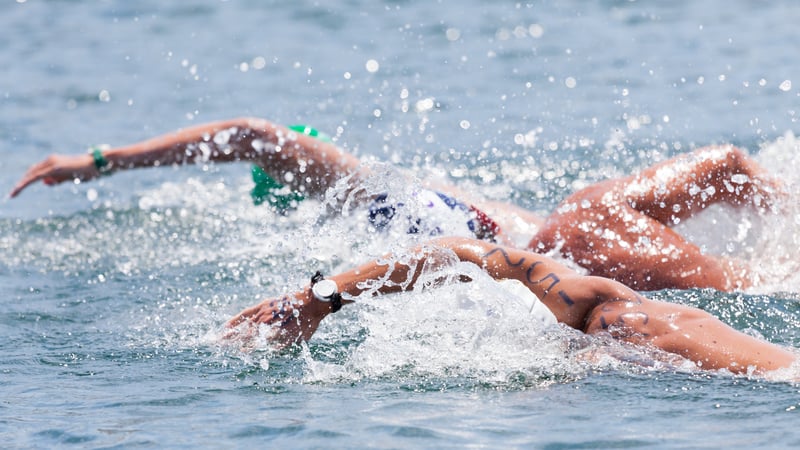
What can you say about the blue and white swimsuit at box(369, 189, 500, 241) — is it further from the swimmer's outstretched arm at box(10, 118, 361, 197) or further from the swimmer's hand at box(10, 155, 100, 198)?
the swimmer's hand at box(10, 155, 100, 198)

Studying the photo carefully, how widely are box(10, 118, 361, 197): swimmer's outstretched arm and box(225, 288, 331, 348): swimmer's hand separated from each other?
69.6 inches

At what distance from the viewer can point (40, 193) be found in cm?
870

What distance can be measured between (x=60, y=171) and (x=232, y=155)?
92 cm

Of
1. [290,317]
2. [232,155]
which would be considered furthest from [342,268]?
[290,317]

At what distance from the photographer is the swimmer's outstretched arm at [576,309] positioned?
14.0ft

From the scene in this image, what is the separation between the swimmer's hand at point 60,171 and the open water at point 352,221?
586 mm

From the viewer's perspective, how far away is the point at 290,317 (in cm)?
459

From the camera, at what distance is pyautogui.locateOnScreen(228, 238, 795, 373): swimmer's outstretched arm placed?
4.28m

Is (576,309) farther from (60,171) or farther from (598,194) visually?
(60,171)


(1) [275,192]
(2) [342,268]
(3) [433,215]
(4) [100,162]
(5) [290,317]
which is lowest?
(5) [290,317]

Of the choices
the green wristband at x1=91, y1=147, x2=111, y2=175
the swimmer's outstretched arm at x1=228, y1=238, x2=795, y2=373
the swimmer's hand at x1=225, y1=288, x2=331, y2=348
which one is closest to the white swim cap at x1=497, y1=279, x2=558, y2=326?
the swimmer's outstretched arm at x1=228, y1=238, x2=795, y2=373

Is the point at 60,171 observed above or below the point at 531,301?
above

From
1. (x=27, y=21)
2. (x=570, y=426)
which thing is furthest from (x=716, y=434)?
(x=27, y=21)

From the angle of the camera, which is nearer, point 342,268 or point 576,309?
point 576,309
